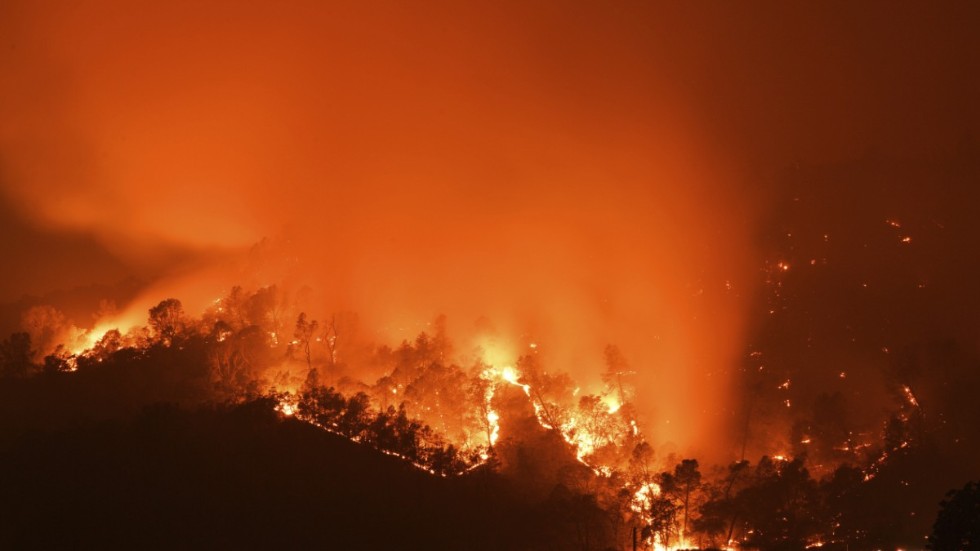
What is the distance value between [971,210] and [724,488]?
5734cm

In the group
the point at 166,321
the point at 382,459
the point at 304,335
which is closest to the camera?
the point at 382,459

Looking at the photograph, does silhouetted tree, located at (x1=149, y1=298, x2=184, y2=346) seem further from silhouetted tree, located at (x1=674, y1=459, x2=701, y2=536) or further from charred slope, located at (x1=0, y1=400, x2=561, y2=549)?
silhouetted tree, located at (x1=674, y1=459, x2=701, y2=536)

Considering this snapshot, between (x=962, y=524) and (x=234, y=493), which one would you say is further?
(x=234, y=493)

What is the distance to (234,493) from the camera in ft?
241

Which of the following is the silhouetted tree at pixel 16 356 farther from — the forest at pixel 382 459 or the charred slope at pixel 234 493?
the charred slope at pixel 234 493

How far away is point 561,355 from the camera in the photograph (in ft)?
330

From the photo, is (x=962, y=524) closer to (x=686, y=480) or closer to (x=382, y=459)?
(x=686, y=480)

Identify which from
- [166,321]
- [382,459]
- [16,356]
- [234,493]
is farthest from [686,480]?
[16,356]


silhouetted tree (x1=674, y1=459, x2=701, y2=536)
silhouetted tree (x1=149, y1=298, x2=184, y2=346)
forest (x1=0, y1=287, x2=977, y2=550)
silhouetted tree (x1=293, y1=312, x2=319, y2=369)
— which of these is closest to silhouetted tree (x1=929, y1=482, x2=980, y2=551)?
forest (x1=0, y1=287, x2=977, y2=550)

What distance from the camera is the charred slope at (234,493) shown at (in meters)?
67.9

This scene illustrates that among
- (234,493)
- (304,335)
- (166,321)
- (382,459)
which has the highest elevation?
(166,321)

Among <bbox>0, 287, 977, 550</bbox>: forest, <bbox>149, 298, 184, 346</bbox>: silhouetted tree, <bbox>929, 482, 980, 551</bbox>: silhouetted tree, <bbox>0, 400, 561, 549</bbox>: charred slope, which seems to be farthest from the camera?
<bbox>149, 298, 184, 346</bbox>: silhouetted tree

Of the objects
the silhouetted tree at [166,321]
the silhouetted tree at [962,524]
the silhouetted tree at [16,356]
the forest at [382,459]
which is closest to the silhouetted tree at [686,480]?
the forest at [382,459]

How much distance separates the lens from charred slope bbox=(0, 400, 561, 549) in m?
67.9
